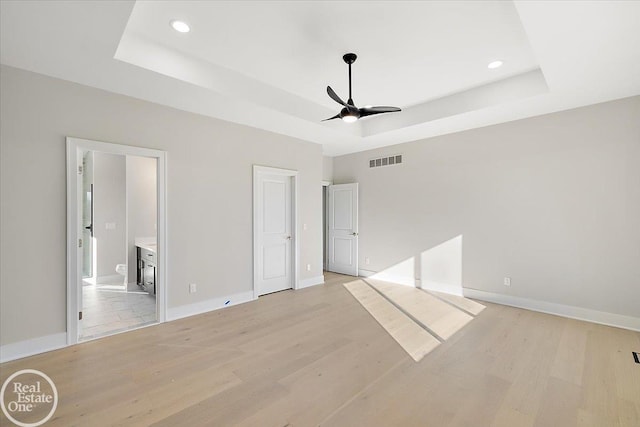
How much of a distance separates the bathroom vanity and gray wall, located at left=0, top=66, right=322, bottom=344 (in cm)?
108

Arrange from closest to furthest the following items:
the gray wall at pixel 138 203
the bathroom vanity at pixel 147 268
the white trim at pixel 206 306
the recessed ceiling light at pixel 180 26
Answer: the recessed ceiling light at pixel 180 26 < the white trim at pixel 206 306 < the bathroom vanity at pixel 147 268 < the gray wall at pixel 138 203

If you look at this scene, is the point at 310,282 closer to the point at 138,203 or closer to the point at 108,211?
the point at 138,203

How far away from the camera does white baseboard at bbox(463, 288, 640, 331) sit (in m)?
3.48

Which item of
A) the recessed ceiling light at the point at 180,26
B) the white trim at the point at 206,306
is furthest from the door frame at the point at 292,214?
the recessed ceiling light at the point at 180,26

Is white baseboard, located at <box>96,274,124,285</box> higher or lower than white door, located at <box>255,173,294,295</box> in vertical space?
lower

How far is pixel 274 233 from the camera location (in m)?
5.10

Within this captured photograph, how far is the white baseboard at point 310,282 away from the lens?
5.36 m

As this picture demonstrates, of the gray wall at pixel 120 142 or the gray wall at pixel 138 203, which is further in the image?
the gray wall at pixel 138 203

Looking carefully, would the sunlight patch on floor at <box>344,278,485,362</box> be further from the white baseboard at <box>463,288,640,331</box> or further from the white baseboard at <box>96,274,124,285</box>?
the white baseboard at <box>96,274,124,285</box>

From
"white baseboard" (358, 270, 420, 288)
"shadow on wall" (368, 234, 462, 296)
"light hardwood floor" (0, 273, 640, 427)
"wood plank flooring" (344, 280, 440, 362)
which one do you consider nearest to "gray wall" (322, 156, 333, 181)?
"white baseboard" (358, 270, 420, 288)

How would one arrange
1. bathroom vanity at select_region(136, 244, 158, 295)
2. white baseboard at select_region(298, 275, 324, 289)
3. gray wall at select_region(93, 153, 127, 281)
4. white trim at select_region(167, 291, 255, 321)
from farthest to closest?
gray wall at select_region(93, 153, 127, 281) < white baseboard at select_region(298, 275, 324, 289) < bathroom vanity at select_region(136, 244, 158, 295) < white trim at select_region(167, 291, 255, 321)

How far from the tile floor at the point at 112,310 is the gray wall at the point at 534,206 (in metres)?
4.40

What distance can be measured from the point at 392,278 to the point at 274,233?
2.62 meters

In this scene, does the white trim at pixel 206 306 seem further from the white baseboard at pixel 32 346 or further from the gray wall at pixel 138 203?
the gray wall at pixel 138 203
